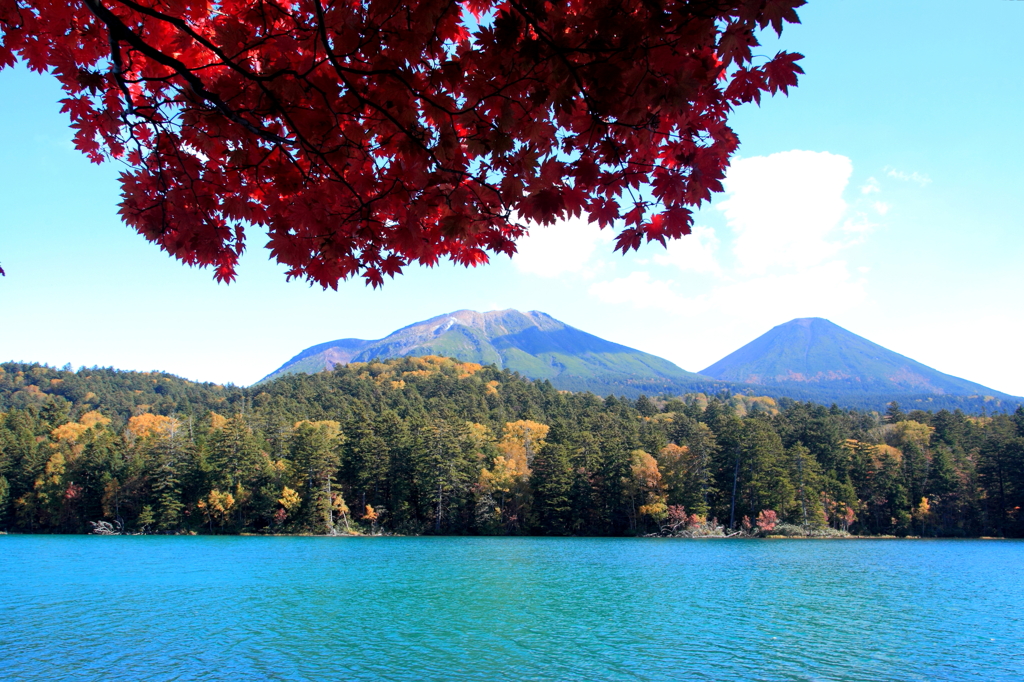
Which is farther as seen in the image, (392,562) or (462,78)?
(392,562)

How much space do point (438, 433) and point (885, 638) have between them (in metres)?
44.0

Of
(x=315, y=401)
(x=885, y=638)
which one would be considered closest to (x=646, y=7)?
(x=885, y=638)

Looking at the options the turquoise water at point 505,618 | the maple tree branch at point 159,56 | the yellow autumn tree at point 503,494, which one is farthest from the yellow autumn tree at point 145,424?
the maple tree branch at point 159,56

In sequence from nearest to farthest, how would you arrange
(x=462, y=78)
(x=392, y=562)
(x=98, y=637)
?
(x=462, y=78), (x=98, y=637), (x=392, y=562)

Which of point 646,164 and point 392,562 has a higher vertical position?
point 646,164

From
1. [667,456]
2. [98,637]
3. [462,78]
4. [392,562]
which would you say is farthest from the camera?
[667,456]

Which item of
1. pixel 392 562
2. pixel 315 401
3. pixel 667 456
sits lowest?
pixel 392 562

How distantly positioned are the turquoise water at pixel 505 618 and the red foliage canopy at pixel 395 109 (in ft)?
36.5

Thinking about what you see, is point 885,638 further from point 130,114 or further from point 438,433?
point 438,433

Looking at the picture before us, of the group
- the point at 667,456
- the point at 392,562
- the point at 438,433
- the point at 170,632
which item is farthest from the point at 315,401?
the point at 170,632

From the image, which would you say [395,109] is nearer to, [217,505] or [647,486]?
[647,486]

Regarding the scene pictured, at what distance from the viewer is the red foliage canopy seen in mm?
2730

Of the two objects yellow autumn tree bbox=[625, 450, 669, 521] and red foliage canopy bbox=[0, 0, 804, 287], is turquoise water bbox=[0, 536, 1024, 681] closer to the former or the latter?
red foliage canopy bbox=[0, 0, 804, 287]

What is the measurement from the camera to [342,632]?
51.7 feet
